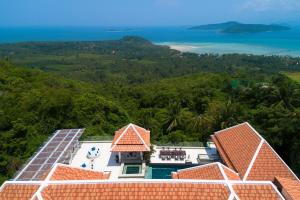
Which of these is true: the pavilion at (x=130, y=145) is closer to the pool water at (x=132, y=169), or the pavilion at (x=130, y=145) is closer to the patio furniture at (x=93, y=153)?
the pool water at (x=132, y=169)

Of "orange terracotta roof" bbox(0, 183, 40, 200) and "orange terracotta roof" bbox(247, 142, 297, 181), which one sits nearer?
"orange terracotta roof" bbox(0, 183, 40, 200)

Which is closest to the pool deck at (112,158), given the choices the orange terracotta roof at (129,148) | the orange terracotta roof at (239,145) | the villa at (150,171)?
the villa at (150,171)

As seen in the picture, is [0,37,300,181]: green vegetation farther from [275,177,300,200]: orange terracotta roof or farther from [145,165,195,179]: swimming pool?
[275,177,300,200]: orange terracotta roof

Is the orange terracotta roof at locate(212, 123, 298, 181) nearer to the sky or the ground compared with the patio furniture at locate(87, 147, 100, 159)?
nearer to the sky

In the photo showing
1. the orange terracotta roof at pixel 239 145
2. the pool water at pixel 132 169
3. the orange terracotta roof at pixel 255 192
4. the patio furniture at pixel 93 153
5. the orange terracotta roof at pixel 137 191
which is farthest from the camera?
the patio furniture at pixel 93 153

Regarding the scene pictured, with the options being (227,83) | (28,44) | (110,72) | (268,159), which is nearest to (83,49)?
(28,44)

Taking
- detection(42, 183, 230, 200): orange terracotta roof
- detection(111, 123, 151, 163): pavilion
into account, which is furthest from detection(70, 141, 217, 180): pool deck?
detection(42, 183, 230, 200): orange terracotta roof

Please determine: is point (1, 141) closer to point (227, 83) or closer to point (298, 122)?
point (298, 122)
